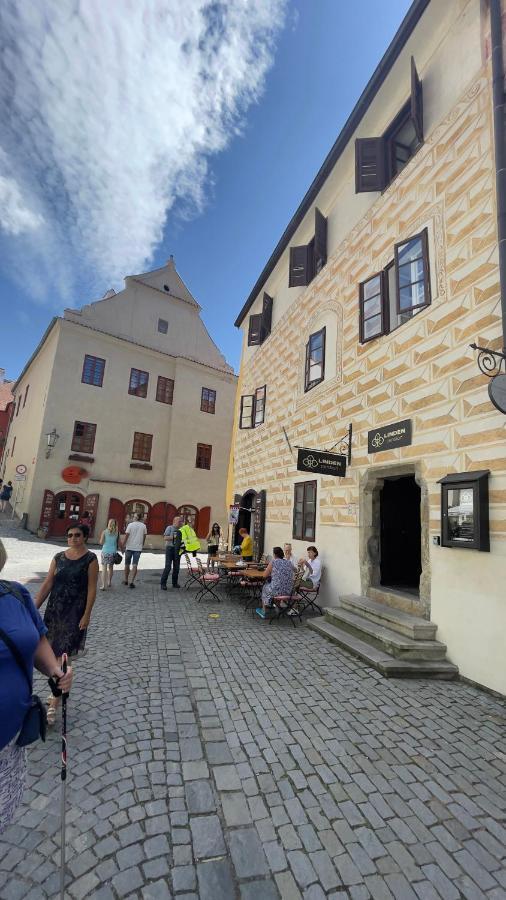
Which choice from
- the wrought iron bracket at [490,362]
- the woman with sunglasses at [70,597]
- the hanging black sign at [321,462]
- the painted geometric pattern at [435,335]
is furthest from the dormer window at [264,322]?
the woman with sunglasses at [70,597]

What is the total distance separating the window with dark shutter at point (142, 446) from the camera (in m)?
22.3

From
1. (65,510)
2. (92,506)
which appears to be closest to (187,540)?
(92,506)

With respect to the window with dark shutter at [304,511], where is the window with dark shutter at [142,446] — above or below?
above

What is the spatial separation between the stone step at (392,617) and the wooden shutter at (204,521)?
650 inches

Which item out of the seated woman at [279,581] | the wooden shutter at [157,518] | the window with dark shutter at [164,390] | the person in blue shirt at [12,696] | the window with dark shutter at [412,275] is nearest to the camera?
the person in blue shirt at [12,696]

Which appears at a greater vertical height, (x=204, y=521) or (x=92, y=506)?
(x=92, y=506)

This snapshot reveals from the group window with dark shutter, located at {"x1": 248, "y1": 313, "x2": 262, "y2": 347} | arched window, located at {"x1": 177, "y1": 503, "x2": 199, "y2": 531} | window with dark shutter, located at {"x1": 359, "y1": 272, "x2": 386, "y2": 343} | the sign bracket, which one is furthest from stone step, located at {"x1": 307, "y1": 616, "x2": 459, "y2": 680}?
arched window, located at {"x1": 177, "y1": 503, "x2": 199, "y2": 531}

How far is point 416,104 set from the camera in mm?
7059

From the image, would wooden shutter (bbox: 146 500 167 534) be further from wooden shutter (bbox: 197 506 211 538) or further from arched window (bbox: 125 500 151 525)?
wooden shutter (bbox: 197 506 211 538)

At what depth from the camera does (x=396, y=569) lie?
8953 mm

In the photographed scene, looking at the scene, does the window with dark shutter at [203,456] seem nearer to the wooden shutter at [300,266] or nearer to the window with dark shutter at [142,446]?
the window with dark shutter at [142,446]

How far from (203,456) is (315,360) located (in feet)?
48.9

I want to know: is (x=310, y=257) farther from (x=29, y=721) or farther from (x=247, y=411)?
(x=29, y=721)

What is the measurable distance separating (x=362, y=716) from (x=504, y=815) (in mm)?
1432
